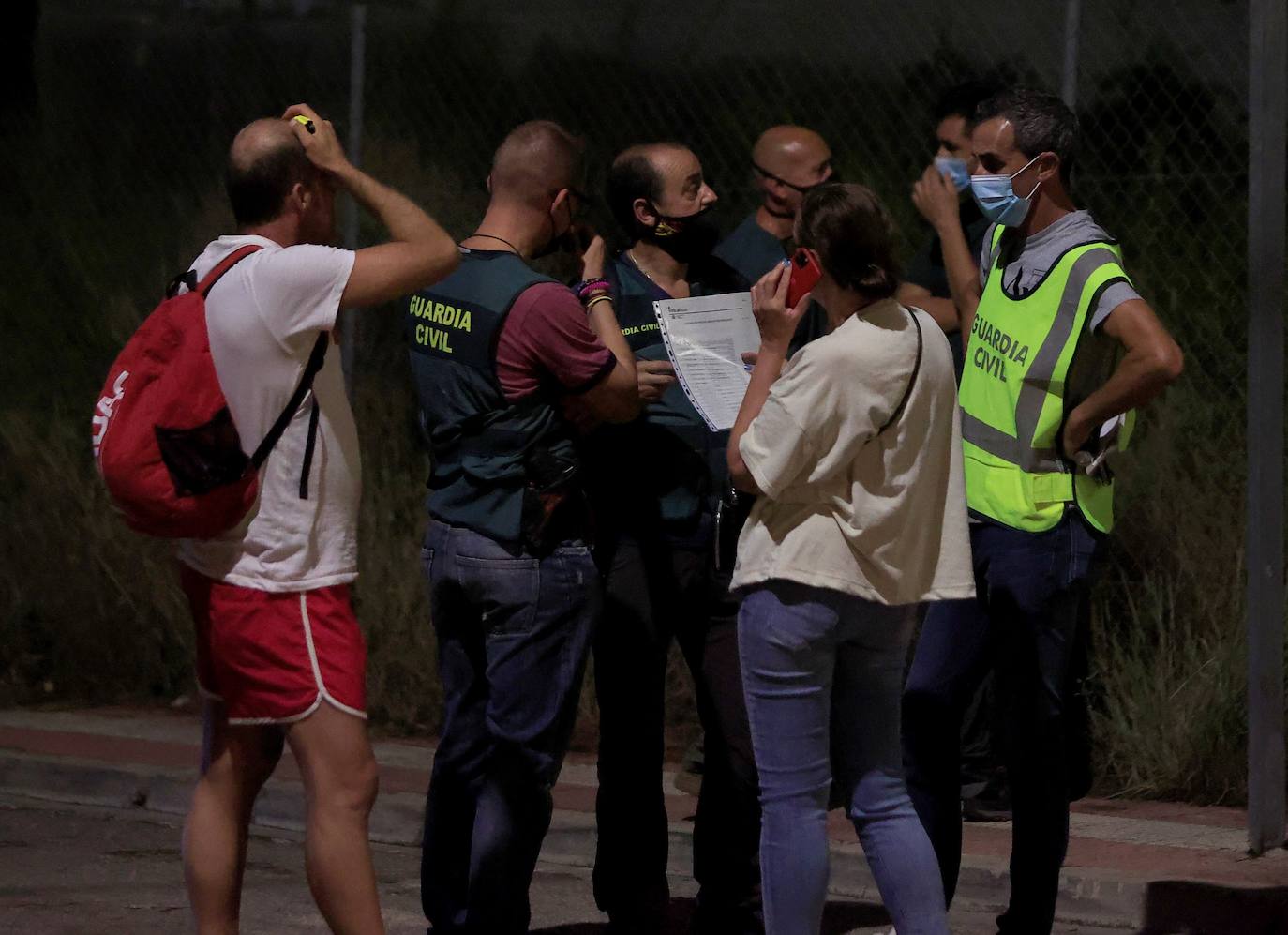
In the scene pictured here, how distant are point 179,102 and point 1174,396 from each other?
18.9ft

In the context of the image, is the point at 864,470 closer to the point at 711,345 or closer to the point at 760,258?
the point at 711,345

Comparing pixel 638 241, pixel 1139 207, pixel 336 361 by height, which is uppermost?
pixel 1139 207

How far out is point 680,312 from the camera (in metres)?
5.35

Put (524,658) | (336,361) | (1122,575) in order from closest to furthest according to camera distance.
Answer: (336,361), (524,658), (1122,575)

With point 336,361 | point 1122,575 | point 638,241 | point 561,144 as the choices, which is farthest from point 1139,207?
point 336,361

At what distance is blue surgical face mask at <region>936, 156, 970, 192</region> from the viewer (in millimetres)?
6289

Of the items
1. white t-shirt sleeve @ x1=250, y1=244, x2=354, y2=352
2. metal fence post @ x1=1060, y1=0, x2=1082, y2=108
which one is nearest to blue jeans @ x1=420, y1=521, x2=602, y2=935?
white t-shirt sleeve @ x1=250, y1=244, x2=354, y2=352

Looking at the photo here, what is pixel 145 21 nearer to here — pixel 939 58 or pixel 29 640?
pixel 29 640

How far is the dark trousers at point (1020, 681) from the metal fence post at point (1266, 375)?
1338 millimetres

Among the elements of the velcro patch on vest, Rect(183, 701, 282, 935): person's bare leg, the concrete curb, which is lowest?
the concrete curb

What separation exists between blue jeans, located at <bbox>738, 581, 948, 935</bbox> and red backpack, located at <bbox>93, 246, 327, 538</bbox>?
1.16 m

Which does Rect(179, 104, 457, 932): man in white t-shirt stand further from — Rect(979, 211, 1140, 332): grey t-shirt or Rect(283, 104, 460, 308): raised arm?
Rect(979, 211, 1140, 332): grey t-shirt

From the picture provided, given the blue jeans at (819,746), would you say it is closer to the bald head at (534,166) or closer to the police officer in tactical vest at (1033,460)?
the police officer in tactical vest at (1033,460)

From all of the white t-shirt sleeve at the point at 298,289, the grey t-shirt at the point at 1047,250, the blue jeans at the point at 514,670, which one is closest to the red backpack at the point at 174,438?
the white t-shirt sleeve at the point at 298,289
